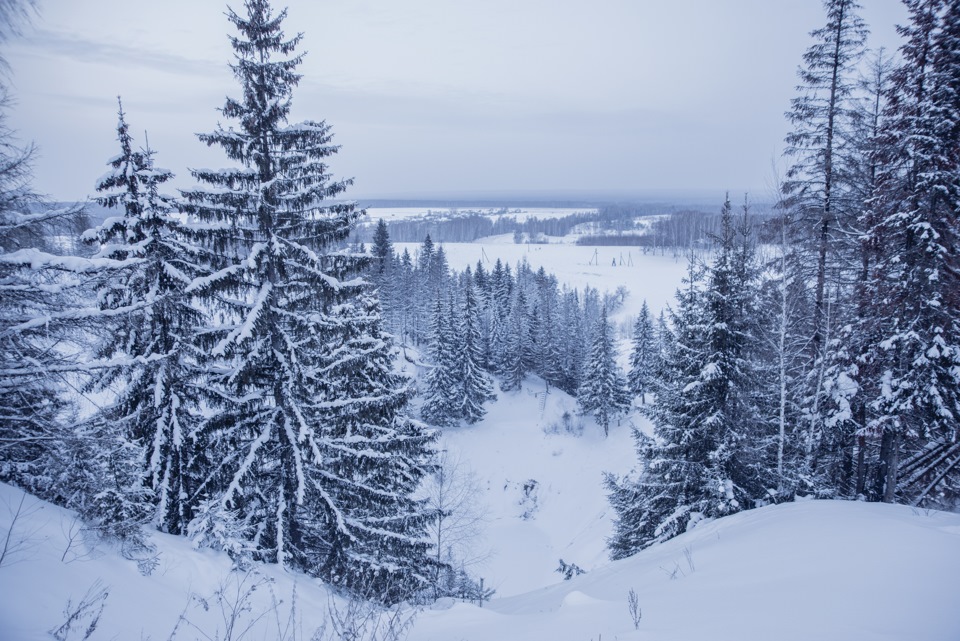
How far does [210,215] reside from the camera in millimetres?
8633

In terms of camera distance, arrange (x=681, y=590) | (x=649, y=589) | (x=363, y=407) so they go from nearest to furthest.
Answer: (x=681, y=590)
(x=649, y=589)
(x=363, y=407)

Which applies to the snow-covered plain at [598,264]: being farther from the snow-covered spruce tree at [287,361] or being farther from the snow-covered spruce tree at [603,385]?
the snow-covered spruce tree at [287,361]

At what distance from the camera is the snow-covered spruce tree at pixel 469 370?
4050 cm

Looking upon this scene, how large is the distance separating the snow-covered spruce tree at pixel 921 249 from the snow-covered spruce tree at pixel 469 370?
32388 mm

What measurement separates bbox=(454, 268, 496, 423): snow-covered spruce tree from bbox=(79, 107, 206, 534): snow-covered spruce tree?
3083 cm

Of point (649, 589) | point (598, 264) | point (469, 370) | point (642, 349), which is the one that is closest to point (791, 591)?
point (649, 589)

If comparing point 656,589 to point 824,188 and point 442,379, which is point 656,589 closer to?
point 824,188

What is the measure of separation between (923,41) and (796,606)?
11.8m

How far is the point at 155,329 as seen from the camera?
375 inches

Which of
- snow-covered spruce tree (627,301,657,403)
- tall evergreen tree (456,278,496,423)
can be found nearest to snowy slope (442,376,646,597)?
tall evergreen tree (456,278,496,423)

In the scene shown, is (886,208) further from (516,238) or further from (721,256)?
(516,238)

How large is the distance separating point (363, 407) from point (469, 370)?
30.1 m

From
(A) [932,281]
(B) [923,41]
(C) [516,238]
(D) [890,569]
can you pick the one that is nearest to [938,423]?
(A) [932,281]

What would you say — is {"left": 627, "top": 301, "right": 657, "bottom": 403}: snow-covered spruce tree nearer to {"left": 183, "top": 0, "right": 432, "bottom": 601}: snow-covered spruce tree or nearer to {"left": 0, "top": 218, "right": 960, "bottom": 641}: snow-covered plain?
{"left": 0, "top": 218, "right": 960, "bottom": 641}: snow-covered plain
